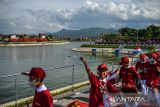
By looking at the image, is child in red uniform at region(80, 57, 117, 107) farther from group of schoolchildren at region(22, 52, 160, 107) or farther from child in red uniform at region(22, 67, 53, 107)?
child in red uniform at region(22, 67, 53, 107)

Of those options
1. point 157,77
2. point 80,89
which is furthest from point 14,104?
point 157,77

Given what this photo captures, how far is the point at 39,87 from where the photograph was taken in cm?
564

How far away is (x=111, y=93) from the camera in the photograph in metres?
6.87

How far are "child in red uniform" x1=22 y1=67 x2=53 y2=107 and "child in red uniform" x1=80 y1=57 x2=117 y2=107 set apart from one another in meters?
1.47

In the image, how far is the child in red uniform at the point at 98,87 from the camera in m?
6.97

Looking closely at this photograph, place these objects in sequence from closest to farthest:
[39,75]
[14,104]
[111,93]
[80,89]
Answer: [39,75], [111,93], [14,104], [80,89]

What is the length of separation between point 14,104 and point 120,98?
23.5 ft

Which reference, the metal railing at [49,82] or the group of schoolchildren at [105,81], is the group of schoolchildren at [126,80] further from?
the metal railing at [49,82]

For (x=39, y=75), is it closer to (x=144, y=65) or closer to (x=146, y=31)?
(x=144, y=65)

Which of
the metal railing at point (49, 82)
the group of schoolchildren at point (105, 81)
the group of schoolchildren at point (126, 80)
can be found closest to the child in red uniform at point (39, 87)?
the group of schoolchildren at point (105, 81)

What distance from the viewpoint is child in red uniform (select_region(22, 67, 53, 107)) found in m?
5.48

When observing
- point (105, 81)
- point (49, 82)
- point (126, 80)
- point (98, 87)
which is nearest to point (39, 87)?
point (98, 87)

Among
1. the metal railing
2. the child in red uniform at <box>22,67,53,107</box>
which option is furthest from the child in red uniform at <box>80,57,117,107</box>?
the metal railing

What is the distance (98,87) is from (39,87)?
68.3 inches
